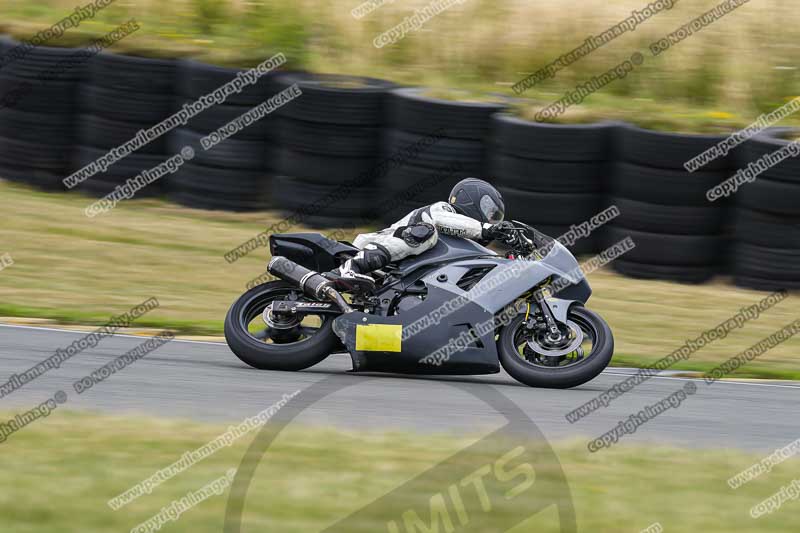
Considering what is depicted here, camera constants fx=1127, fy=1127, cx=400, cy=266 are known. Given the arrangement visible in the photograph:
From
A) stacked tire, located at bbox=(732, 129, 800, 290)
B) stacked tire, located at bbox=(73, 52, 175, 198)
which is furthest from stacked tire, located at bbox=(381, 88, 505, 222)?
stacked tire, located at bbox=(73, 52, 175, 198)

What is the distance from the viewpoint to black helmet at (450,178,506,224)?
795cm

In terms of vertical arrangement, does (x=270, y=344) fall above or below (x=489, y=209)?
below

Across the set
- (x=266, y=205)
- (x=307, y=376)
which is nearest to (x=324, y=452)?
(x=307, y=376)

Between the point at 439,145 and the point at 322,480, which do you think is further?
the point at 439,145

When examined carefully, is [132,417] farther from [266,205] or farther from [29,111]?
[29,111]

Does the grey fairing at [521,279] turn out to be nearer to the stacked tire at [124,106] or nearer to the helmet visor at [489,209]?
the helmet visor at [489,209]

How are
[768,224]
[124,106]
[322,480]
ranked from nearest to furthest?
[322,480]
[768,224]
[124,106]

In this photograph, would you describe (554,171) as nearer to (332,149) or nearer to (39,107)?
(332,149)

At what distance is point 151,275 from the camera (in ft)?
37.4

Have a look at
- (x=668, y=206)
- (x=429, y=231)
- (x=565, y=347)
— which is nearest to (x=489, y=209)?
(x=429, y=231)

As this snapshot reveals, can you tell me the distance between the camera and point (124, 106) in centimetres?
1384

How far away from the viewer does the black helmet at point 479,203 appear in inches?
313

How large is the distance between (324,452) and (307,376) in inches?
79.1

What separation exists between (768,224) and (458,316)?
5311mm
